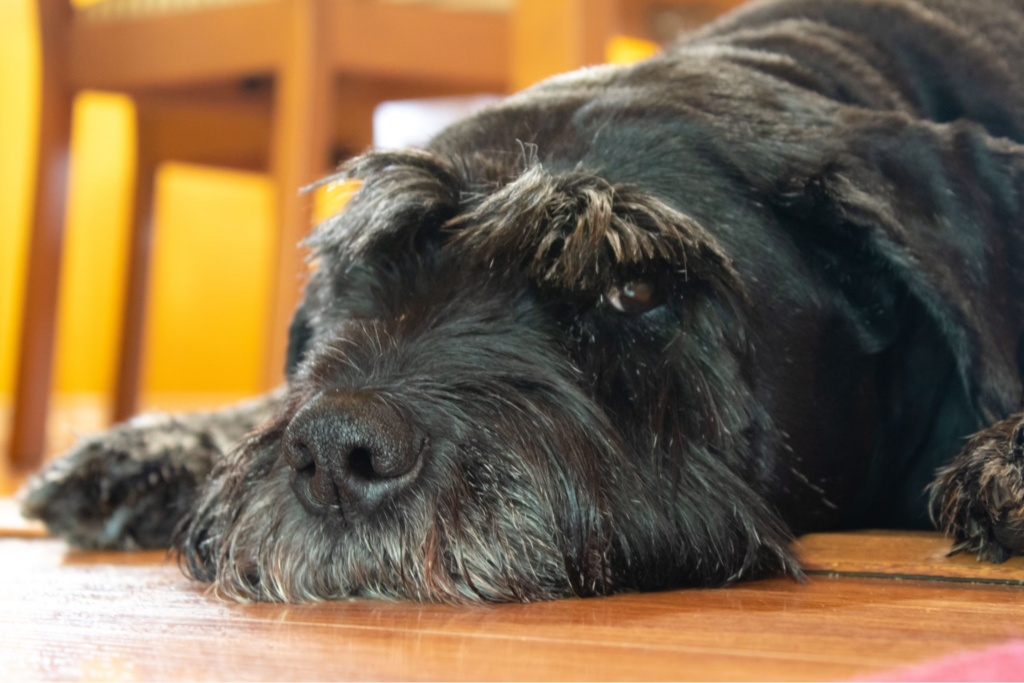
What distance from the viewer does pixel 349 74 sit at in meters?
4.56

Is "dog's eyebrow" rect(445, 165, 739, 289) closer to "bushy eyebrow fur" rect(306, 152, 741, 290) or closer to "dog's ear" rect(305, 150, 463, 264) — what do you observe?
"bushy eyebrow fur" rect(306, 152, 741, 290)

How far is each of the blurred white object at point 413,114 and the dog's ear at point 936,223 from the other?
2933 mm

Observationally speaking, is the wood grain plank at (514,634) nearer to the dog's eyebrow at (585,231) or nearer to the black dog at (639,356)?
the black dog at (639,356)

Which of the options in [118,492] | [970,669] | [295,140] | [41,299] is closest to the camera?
[970,669]

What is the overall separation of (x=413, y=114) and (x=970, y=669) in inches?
214

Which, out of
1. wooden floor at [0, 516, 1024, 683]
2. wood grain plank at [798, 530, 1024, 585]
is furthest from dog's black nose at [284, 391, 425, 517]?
wood grain plank at [798, 530, 1024, 585]

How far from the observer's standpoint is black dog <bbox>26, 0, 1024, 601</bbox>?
1.61 meters

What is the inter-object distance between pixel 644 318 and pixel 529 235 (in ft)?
0.79

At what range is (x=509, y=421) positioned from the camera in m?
1.65

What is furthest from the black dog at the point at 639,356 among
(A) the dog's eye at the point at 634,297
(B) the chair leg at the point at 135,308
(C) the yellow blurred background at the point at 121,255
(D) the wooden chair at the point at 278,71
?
(C) the yellow blurred background at the point at 121,255

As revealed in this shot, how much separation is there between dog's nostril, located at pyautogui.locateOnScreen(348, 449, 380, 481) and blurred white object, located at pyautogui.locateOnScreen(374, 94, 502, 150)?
3384mm

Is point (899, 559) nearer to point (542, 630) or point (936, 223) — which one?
point (936, 223)

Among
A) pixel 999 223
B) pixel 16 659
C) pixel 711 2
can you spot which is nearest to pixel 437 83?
pixel 711 2

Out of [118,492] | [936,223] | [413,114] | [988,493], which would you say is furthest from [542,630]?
[413,114]
